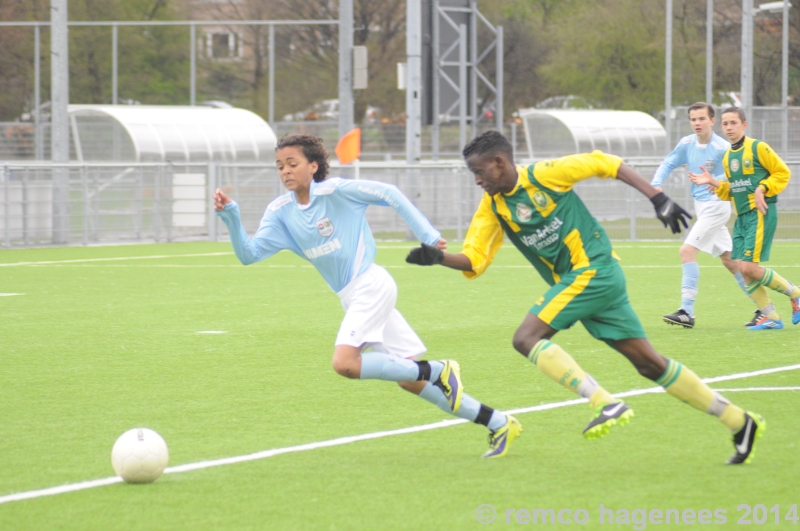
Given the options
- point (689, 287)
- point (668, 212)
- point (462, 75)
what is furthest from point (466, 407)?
point (462, 75)

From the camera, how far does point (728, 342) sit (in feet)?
32.4

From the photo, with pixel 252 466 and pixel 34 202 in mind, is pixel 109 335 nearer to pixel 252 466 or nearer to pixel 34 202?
pixel 252 466

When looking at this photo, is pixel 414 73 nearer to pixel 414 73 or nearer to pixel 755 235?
pixel 414 73

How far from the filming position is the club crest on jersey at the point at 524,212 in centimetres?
579

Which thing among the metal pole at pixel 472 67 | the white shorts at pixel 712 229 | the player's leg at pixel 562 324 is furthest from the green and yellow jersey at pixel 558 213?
the metal pole at pixel 472 67

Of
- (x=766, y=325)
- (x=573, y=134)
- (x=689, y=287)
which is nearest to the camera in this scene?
(x=766, y=325)

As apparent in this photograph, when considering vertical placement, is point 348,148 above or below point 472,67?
below

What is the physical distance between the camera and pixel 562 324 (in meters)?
5.74

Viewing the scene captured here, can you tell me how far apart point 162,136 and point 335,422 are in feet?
76.1

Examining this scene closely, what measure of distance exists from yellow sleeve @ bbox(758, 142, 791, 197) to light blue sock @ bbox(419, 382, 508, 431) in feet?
16.8

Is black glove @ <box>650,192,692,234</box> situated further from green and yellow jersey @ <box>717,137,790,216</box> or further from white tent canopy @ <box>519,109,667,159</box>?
white tent canopy @ <box>519,109,667,159</box>

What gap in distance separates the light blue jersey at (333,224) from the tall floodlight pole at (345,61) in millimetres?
18925

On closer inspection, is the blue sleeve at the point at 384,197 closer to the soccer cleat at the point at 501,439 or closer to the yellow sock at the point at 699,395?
the soccer cleat at the point at 501,439

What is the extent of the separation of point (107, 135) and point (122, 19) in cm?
2175
